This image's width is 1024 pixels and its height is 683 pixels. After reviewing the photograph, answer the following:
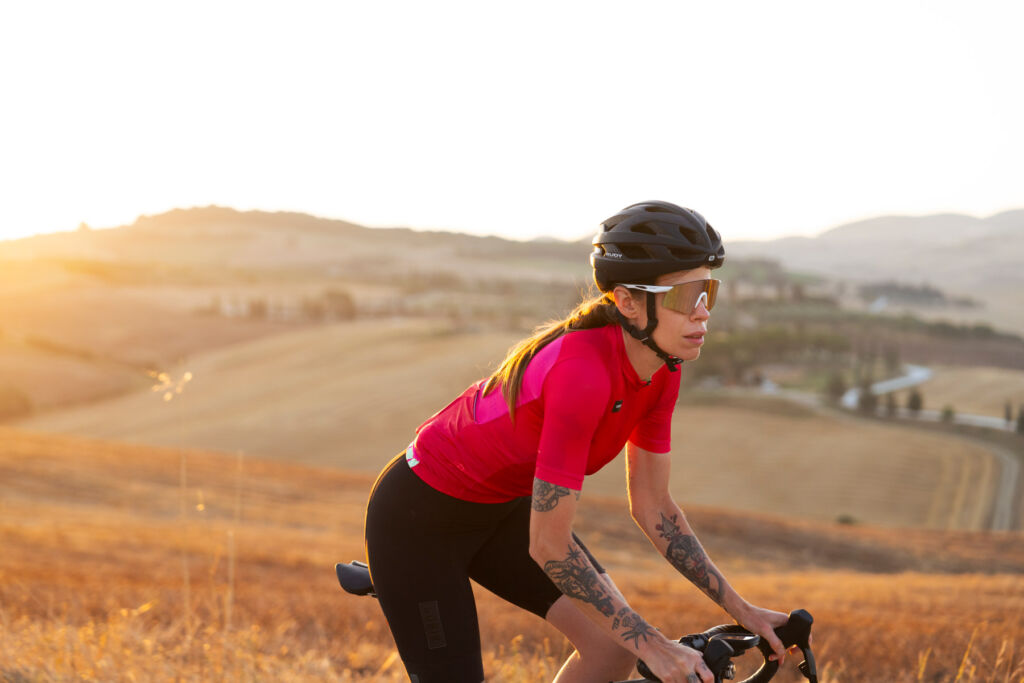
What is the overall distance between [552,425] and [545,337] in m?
0.34

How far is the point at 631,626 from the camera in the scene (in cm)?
238

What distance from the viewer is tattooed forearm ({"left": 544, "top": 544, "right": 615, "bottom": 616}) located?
2.41 meters

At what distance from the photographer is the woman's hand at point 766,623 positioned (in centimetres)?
257

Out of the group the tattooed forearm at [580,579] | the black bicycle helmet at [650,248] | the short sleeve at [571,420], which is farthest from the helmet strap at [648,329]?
the tattooed forearm at [580,579]

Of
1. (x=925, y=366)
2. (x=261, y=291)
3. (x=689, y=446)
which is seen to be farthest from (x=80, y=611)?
(x=261, y=291)

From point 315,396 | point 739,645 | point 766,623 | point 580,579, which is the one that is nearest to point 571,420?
point 580,579

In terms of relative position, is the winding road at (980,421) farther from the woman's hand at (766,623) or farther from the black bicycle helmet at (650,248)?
the black bicycle helmet at (650,248)

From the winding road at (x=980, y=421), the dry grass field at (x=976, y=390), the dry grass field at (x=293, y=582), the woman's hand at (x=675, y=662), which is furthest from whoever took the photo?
the dry grass field at (x=976, y=390)

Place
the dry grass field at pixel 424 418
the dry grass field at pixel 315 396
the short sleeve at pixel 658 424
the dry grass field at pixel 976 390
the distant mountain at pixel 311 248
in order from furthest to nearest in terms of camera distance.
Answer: the distant mountain at pixel 311 248 → the dry grass field at pixel 315 396 → the dry grass field at pixel 976 390 → the dry grass field at pixel 424 418 → the short sleeve at pixel 658 424

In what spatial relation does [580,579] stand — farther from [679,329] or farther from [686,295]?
[686,295]

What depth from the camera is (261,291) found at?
5413 inches

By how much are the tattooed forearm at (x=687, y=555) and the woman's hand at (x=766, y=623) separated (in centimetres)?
20

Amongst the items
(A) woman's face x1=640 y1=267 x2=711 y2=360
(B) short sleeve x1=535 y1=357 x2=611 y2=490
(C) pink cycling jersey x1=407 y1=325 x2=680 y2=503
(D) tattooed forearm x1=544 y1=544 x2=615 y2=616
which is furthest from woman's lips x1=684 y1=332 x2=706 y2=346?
(D) tattooed forearm x1=544 y1=544 x2=615 y2=616

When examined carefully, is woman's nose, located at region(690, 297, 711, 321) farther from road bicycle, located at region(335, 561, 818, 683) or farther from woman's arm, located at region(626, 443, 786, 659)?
road bicycle, located at region(335, 561, 818, 683)
